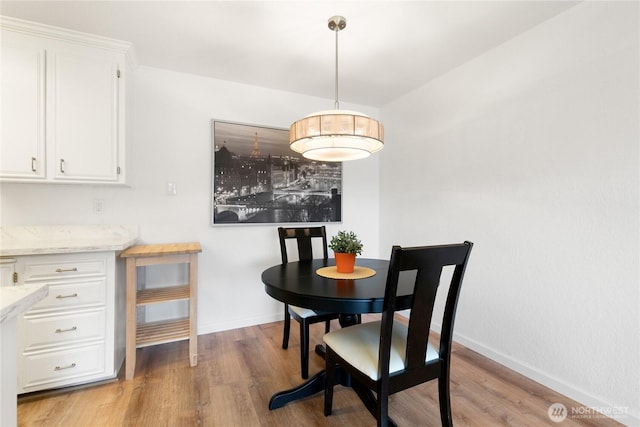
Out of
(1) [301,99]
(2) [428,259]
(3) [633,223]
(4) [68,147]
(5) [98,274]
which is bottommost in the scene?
(5) [98,274]

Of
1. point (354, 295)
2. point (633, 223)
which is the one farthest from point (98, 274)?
point (633, 223)

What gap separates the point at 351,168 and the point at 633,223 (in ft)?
7.45

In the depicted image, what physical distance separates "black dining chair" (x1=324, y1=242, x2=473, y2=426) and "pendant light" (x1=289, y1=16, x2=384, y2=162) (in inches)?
29.1

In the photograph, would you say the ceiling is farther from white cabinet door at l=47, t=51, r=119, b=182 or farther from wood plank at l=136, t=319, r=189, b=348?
wood plank at l=136, t=319, r=189, b=348

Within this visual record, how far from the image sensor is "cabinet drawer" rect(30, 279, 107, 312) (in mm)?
1728

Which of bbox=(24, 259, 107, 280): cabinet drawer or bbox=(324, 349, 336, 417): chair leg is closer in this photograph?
bbox=(324, 349, 336, 417): chair leg

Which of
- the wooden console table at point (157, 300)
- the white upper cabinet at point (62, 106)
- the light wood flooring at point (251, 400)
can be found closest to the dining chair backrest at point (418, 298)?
the light wood flooring at point (251, 400)

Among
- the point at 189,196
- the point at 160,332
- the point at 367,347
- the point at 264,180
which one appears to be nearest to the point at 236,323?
the point at 160,332

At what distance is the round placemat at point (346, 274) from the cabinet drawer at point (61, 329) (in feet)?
4.65

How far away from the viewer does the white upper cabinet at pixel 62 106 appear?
1.85m

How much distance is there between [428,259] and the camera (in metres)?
1.16

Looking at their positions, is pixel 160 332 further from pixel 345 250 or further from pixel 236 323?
pixel 345 250

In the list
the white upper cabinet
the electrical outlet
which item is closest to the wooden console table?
the electrical outlet

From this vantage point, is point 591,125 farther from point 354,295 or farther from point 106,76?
point 106,76
